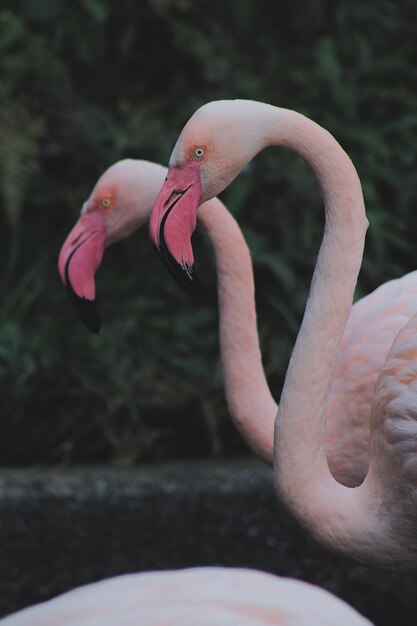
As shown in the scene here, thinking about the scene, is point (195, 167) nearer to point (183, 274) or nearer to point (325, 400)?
point (183, 274)

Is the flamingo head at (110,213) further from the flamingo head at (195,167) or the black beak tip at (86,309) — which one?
the flamingo head at (195,167)

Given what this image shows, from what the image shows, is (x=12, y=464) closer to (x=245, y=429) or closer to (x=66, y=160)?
(x=66, y=160)

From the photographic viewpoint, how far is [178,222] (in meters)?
2.40

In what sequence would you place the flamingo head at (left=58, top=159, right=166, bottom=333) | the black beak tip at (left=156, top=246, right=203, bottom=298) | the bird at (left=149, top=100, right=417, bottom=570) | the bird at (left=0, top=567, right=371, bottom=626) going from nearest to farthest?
the bird at (left=0, top=567, right=371, bottom=626) → the black beak tip at (left=156, top=246, right=203, bottom=298) → the bird at (left=149, top=100, right=417, bottom=570) → the flamingo head at (left=58, top=159, right=166, bottom=333)

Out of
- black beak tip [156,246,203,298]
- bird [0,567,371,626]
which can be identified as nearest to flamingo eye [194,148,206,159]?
black beak tip [156,246,203,298]

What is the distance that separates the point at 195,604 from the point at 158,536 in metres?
2.36

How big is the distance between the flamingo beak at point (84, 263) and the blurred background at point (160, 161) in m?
1.61

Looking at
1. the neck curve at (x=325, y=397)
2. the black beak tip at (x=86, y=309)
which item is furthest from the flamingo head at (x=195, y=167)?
the black beak tip at (x=86, y=309)

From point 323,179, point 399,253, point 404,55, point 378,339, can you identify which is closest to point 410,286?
point 378,339

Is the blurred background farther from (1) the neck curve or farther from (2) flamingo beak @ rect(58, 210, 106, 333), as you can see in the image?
(1) the neck curve

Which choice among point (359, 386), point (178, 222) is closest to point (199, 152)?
point (178, 222)

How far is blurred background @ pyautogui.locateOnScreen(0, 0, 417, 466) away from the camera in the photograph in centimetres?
467

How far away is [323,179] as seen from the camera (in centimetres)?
256

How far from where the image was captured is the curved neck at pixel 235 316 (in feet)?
9.95
